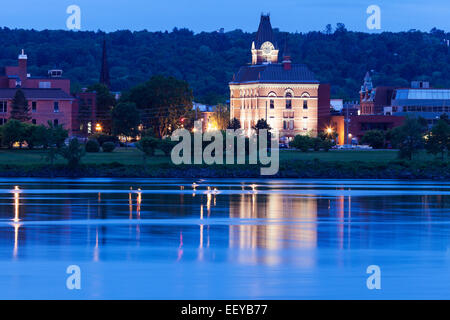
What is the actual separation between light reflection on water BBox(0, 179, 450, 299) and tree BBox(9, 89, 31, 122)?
67.9 meters

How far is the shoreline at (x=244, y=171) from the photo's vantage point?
84250 mm

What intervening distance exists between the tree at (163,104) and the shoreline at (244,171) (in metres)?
66.7

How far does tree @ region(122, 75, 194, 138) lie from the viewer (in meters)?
158

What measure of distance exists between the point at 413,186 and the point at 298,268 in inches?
1658

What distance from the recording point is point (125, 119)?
137 meters

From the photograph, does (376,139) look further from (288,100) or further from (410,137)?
(410,137)

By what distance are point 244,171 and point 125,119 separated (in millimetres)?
51205

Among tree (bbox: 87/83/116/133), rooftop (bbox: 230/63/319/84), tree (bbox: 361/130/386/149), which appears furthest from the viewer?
rooftop (bbox: 230/63/319/84)

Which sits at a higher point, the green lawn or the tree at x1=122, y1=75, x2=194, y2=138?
the tree at x1=122, y1=75, x2=194, y2=138

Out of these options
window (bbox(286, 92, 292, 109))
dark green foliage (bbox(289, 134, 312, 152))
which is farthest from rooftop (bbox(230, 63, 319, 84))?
dark green foliage (bbox(289, 134, 312, 152))

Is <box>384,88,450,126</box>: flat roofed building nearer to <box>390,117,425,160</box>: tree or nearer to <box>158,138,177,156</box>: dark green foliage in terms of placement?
<box>390,117,425,160</box>: tree

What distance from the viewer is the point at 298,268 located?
1312 inches

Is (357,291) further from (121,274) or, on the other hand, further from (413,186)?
(413,186)

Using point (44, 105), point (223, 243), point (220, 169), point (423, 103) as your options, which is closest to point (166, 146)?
point (220, 169)
